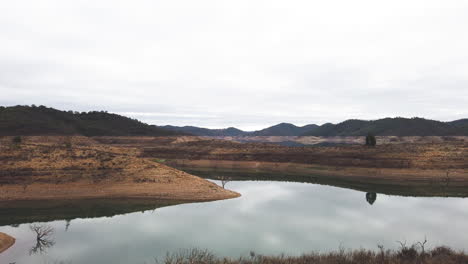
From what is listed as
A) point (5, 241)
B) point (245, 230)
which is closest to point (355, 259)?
point (245, 230)

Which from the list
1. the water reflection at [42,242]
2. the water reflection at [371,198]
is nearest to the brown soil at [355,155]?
the water reflection at [371,198]

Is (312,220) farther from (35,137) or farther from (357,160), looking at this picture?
(35,137)

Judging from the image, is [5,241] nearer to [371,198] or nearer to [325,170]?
[371,198]

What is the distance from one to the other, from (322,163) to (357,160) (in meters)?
8.61

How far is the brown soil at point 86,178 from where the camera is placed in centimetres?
4141

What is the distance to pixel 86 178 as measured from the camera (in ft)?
146

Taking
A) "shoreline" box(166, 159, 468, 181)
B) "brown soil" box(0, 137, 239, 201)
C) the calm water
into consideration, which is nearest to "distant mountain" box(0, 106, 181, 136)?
"shoreline" box(166, 159, 468, 181)

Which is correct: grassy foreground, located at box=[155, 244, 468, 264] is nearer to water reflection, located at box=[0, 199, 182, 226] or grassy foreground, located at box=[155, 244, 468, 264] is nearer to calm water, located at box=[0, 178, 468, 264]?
calm water, located at box=[0, 178, 468, 264]

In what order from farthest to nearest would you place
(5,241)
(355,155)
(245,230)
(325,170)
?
1. (355,155)
2. (325,170)
3. (245,230)
4. (5,241)

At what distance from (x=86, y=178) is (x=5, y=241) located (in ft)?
65.6

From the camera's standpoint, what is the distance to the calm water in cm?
2354

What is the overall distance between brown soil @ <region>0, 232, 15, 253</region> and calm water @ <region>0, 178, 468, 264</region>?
0.46 meters

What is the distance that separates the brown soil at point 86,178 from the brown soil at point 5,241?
589 inches

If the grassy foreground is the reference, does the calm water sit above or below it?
below
